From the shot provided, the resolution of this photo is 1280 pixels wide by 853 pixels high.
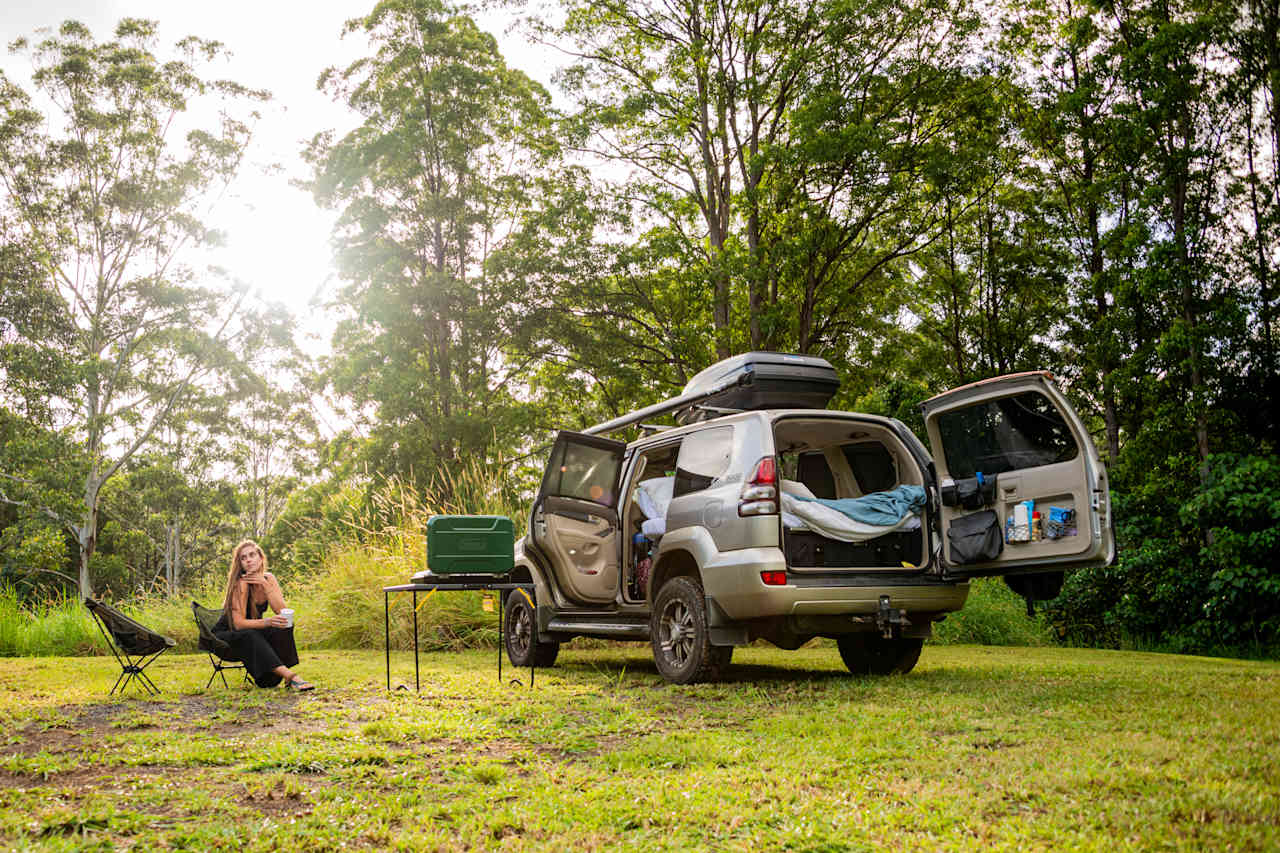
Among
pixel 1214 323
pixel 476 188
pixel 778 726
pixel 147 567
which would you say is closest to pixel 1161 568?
pixel 1214 323

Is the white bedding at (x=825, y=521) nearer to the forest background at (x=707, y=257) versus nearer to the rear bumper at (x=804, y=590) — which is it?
the rear bumper at (x=804, y=590)

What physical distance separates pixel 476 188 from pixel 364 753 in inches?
818

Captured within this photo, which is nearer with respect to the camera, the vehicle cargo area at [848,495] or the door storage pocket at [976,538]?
the door storage pocket at [976,538]

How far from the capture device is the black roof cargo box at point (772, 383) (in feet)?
25.1

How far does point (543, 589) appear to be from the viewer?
27.8 feet

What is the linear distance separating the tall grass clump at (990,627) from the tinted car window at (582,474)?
5.83 metres

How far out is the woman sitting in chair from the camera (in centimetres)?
736

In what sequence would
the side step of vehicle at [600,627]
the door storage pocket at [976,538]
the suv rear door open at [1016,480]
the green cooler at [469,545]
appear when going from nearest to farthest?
1. the suv rear door open at [1016,480]
2. the door storage pocket at [976,538]
3. the green cooler at [469,545]
4. the side step of vehicle at [600,627]

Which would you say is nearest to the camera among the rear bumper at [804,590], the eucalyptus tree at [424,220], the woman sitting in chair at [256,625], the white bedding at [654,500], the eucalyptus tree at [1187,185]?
the rear bumper at [804,590]

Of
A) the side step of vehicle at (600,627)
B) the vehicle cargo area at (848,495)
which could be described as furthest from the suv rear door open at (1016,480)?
the side step of vehicle at (600,627)

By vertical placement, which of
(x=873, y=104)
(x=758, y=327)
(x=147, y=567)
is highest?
(x=873, y=104)

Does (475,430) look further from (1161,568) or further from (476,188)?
(1161,568)

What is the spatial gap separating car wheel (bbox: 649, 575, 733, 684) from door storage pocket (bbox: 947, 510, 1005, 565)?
1727 millimetres

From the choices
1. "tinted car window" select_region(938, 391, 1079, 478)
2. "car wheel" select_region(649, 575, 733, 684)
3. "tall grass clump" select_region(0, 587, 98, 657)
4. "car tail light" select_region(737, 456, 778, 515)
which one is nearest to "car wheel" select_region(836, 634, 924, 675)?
"car wheel" select_region(649, 575, 733, 684)
